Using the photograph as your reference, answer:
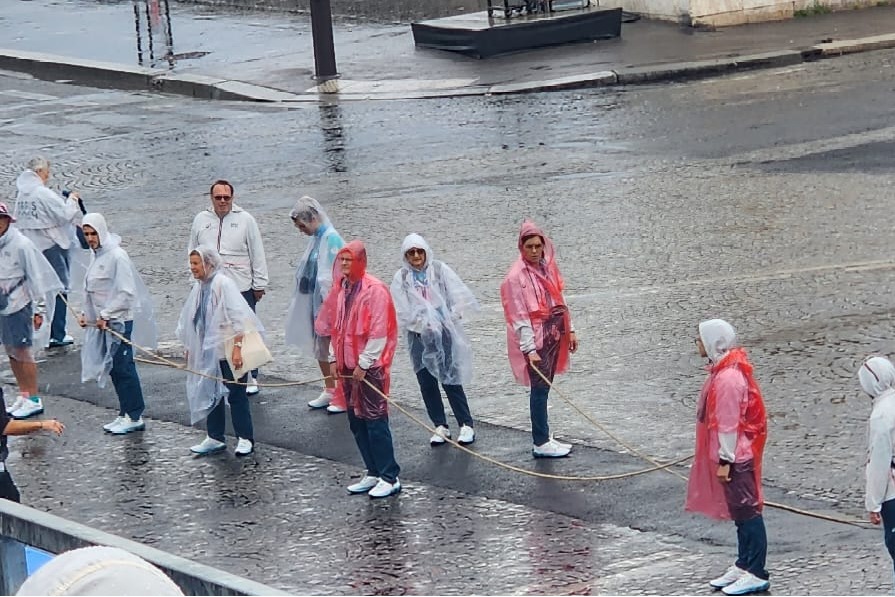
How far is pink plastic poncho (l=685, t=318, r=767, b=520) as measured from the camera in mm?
7445

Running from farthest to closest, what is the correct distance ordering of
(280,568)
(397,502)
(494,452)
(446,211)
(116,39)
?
(116,39)
(446,211)
(494,452)
(397,502)
(280,568)

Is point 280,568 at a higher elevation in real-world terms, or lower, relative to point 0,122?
lower

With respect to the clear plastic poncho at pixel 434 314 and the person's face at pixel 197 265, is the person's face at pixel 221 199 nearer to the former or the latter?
the person's face at pixel 197 265

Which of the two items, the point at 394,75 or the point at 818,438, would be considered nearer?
the point at 818,438

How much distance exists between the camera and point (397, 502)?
9133 mm

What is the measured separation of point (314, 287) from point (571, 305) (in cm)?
246

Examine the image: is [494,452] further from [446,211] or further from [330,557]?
[446,211]

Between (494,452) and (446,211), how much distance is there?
252 inches

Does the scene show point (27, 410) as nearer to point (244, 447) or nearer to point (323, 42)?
point (244, 447)

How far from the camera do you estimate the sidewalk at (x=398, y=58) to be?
22.8m

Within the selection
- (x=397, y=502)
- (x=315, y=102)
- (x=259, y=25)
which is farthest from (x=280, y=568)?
(x=259, y=25)

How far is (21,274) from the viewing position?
11.2 m

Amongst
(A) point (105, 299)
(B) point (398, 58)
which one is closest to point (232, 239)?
(A) point (105, 299)

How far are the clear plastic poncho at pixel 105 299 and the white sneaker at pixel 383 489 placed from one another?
2558 millimetres
